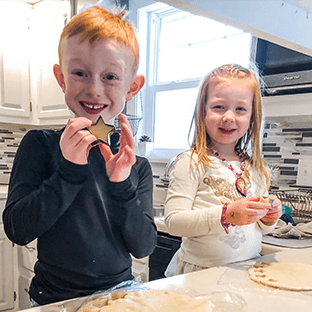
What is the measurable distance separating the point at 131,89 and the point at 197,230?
447 mm

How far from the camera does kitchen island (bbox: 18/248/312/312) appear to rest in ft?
1.83

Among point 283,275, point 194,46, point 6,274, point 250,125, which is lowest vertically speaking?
point 6,274

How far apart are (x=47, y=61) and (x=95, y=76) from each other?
5.93ft

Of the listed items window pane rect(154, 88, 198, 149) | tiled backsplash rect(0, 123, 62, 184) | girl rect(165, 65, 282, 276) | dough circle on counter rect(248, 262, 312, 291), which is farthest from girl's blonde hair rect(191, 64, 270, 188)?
tiled backsplash rect(0, 123, 62, 184)

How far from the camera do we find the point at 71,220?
596 millimetres

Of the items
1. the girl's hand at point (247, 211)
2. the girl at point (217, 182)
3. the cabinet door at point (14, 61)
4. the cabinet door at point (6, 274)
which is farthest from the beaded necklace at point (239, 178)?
the cabinet door at point (14, 61)

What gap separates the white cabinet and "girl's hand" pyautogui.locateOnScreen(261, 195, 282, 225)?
5.08ft

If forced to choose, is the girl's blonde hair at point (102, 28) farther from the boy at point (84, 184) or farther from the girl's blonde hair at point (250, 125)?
the girl's blonde hair at point (250, 125)

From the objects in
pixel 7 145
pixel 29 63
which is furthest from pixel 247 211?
pixel 7 145

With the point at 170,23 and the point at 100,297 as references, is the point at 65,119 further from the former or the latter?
the point at 100,297

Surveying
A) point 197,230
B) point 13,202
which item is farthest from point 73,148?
point 197,230

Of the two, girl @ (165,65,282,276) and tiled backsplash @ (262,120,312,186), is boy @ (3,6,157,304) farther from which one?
tiled backsplash @ (262,120,312,186)

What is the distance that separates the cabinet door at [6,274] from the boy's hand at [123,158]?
5.60 feet

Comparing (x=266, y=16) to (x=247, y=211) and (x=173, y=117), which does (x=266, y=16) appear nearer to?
(x=247, y=211)
